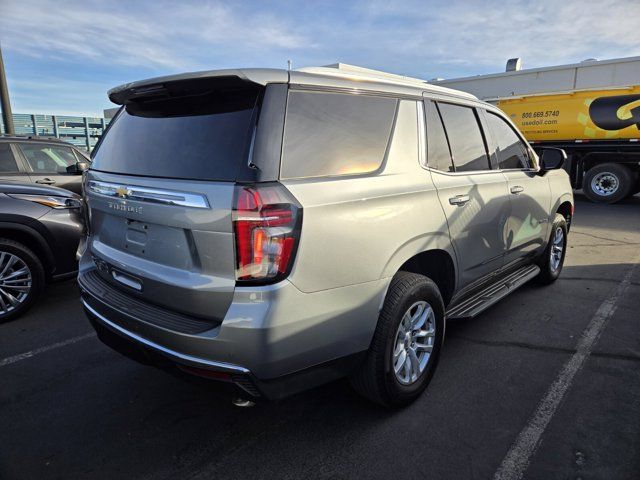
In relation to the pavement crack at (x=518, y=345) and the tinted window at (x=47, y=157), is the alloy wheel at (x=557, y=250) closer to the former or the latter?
the pavement crack at (x=518, y=345)

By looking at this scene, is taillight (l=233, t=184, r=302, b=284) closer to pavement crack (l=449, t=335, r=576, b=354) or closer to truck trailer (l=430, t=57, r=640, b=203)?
pavement crack (l=449, t=335, r=576, b=354)

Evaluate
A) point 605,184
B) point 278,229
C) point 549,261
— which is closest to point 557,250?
point 549,261

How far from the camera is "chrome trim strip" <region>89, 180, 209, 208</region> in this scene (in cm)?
196

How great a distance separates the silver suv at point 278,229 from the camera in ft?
6.29

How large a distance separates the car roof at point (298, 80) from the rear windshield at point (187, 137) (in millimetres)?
95

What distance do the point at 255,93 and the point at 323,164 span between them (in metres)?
0.46

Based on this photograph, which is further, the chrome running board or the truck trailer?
the truck trailer

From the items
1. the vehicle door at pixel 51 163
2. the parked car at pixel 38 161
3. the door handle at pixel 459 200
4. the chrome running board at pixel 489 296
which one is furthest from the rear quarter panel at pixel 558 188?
A: the vehicle door at pixel 51 163

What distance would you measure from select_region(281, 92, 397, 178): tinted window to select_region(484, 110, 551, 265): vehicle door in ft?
5.28

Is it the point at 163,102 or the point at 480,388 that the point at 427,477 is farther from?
the point at 163,102

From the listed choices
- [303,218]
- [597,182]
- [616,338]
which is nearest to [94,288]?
[303,218]

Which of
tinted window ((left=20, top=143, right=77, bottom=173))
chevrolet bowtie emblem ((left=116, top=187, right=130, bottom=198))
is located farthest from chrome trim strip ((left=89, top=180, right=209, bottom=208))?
tinted window ((left=20, top=143, right=77, bottom=173))

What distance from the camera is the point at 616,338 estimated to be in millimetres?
3547

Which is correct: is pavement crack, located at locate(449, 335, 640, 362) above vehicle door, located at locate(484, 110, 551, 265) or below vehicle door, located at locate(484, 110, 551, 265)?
below
